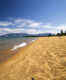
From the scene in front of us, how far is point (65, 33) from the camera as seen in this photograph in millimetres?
100812

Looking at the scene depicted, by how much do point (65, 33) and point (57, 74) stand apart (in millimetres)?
108497

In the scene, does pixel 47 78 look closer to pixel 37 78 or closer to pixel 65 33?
pixel 37 78

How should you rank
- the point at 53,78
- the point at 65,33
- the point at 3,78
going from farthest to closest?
the point at 65,33, the point at 3,78, the point at 53,78

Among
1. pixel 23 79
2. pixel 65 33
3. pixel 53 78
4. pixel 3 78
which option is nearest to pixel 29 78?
pixel 23 79

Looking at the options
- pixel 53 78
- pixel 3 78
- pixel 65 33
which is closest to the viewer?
pixel 53 78

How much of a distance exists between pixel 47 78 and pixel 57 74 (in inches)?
22.4

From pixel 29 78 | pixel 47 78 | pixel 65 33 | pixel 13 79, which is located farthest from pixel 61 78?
pixel 65 33

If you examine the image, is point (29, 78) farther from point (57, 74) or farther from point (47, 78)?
point (57, 74)

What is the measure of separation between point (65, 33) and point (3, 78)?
110 metres

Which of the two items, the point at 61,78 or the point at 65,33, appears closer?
the point at 61,78

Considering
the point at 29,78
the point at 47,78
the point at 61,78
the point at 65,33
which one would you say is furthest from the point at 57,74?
the point at 65,33

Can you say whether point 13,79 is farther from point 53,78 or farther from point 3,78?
point 53,78

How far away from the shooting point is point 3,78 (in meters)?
3.15

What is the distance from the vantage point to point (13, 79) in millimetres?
3016
